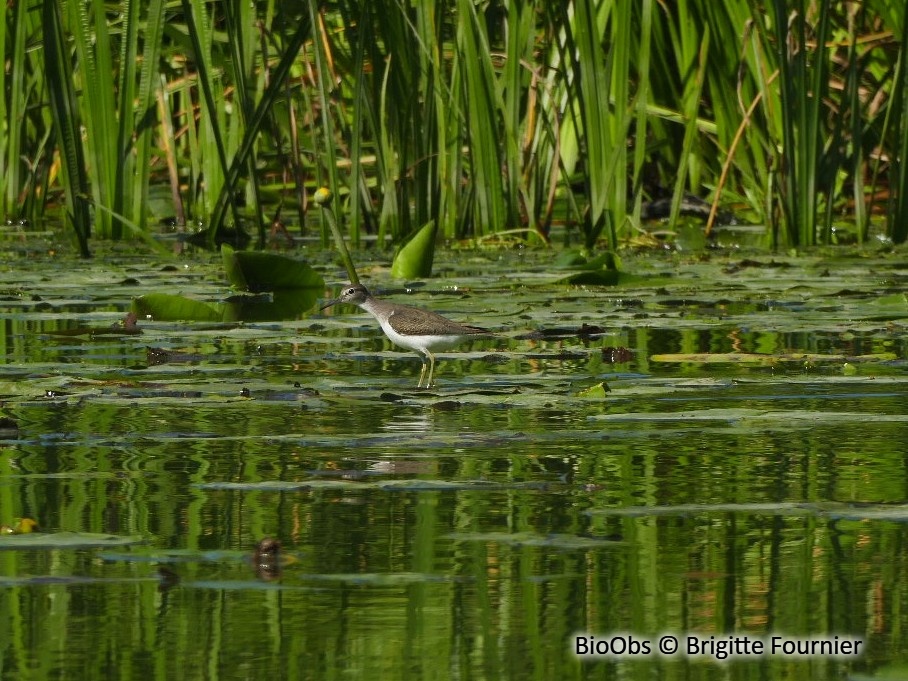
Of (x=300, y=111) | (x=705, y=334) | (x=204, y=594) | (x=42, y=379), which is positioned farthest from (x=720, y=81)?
(x=204, y=594)

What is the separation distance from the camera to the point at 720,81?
8914mm

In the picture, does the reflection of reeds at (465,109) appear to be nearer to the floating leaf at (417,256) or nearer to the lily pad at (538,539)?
the floating leaf at (417,256)

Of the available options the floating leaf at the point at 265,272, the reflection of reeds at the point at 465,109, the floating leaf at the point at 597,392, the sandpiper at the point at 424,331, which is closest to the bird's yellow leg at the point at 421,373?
the sandpiper at the point at 424,331

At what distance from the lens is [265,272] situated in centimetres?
603

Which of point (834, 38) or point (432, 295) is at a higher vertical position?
point (834, 38)

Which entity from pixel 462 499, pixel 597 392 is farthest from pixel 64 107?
pixel 462 499

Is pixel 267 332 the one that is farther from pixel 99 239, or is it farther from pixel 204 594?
pixel 99 239

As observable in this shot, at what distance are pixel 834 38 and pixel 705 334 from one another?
5533mm

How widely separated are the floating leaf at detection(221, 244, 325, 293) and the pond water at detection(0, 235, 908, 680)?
0.66 metres

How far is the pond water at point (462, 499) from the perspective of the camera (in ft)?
6.38

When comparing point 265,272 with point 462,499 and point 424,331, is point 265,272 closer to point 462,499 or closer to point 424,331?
point 424,331

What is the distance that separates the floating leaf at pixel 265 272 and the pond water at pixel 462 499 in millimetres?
661

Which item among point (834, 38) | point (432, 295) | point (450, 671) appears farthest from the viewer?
point (834, 38)

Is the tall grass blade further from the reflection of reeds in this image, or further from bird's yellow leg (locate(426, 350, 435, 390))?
bird's yellow leg (locate(426, 350, 435, 390))
